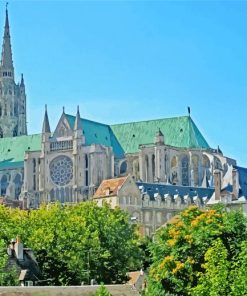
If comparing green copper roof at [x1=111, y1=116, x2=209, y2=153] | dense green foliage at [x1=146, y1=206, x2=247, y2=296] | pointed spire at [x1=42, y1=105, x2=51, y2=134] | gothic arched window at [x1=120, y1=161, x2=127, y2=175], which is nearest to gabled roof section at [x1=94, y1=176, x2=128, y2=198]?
gothic arched window at [x1=120, y1=161, x2=127, y2=175]

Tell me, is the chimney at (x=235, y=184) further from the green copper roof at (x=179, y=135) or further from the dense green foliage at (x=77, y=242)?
the green copper roof at (x=179, y=135)

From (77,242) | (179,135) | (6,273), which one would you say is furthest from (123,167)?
(6,273)

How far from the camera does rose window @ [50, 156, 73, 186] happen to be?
188250mm

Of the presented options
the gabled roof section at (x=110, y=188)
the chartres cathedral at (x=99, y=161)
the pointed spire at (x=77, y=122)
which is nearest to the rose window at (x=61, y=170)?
the chartres cathedral at (x=99, y=161)

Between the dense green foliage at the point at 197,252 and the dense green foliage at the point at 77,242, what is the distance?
12.8 metres

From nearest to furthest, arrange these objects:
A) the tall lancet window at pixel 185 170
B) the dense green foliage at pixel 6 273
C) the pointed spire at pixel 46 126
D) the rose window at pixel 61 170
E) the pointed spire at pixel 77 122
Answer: the dense green foliage at pixel 6 273
the tall lancet window at pixel 185 170
the rose window at pixel 61 170
the pointed spire at pixel 77 122
the pointed spire at pixel 46 126

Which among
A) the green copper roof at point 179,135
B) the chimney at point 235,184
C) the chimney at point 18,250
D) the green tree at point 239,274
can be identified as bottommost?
the green tree at point 239,274

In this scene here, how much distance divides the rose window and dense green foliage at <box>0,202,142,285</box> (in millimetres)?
79740

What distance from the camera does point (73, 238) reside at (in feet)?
303

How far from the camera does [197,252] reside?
69500mm

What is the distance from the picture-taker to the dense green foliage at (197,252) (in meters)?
64.2

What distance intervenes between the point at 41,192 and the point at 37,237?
97749 mm

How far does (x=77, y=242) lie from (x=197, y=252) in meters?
23.9

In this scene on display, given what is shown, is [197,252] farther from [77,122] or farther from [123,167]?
[123,167]
